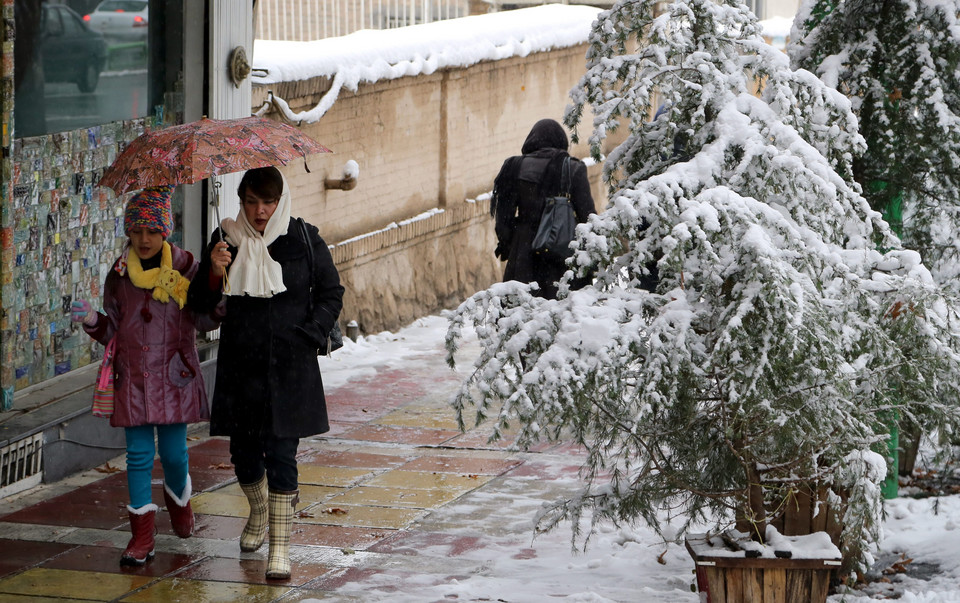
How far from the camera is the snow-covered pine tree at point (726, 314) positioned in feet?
14.8

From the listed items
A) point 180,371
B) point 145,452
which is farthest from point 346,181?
point 145,452

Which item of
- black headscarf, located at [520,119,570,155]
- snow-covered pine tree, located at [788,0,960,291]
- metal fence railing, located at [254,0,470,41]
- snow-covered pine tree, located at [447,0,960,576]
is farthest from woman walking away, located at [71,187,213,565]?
metal fence railing, located at [254,0,470,41]

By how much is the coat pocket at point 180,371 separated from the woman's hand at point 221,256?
53 centimetres

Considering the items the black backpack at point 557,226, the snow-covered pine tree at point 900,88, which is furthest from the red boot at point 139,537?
the black backpack at point 557,226

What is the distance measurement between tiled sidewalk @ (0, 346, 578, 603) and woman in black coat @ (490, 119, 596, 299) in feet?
3.92

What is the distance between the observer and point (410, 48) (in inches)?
484

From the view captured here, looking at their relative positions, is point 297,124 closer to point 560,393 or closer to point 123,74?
point 123,74

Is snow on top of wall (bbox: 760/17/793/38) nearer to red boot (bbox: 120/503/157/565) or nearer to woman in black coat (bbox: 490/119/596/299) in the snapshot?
woman in black coat (bbox: 490/119/596/299)

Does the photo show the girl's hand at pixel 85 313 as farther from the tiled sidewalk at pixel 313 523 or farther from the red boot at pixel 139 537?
the tiled sidewalk at pixel 313 523

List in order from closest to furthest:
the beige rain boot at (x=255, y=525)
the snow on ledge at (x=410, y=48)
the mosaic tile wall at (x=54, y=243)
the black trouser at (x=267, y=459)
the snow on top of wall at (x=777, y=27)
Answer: the black trouser at (x=267, y=459), the beige rain boot at (x=255, y=525), the mosaic tile wall at (x=54, y=243), the snow on ledge at (x=410, y=48), the snow on top of wall at (x=777, y=27)

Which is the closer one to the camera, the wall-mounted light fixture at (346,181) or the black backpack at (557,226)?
the black backpack at (557,226)

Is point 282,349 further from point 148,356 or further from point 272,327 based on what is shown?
point 148,356

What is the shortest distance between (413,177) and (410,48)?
117 centimetres

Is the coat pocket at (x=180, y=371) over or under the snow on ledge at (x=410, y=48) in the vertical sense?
under
